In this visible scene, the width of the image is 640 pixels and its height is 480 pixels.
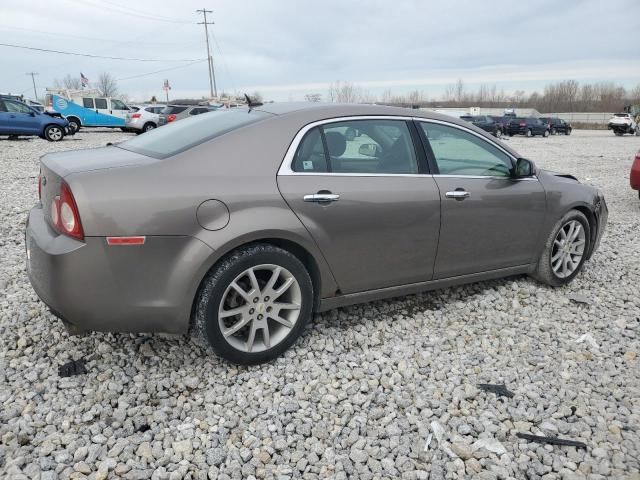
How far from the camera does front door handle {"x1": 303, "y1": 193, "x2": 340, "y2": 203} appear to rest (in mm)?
2975

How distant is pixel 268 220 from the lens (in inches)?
111

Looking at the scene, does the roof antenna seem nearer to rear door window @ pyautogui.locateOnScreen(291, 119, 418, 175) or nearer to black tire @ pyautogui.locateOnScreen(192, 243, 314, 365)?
rear door window @ pyautogui.locateOnScreen(291, 119, 418, 175)

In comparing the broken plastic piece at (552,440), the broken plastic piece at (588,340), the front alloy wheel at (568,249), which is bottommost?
the broken plastic piece at (552,440)

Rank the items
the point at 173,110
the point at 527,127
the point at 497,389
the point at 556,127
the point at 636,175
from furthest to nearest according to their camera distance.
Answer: the point at 556,127 < the point at 527,127 < the point at 173,110 < the point at 636,175 < the point at 497,389

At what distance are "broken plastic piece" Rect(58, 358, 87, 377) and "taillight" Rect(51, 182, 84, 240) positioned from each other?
35.1 inches

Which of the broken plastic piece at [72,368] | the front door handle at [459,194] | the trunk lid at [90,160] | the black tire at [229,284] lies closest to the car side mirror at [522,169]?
the front door handle at [459,194]

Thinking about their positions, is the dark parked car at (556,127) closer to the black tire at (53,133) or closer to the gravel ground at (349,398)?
the black tire at (53,133)

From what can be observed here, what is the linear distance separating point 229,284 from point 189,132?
43.4 inches

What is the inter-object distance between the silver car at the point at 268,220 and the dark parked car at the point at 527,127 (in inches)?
1367

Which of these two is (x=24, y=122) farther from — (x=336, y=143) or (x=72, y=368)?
(x=336, y=143)

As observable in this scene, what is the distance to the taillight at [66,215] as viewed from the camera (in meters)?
2.50

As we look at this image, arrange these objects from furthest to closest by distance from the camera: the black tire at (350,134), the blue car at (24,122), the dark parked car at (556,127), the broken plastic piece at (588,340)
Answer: the dark parked car at (556,127) < the blue car at (24,122) < the broken plastic piece at (588,340) < the black tire at (350,134)

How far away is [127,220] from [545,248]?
11.1 ft

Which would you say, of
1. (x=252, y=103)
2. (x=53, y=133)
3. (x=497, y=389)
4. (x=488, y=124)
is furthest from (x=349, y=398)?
(x=488, y=124)
